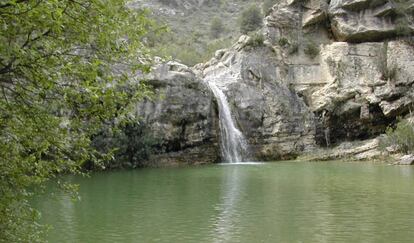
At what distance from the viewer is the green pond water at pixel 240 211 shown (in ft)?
41.7

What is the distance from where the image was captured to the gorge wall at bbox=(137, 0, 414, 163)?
133 feet

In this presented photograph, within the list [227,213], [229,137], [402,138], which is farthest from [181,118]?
[227,213]

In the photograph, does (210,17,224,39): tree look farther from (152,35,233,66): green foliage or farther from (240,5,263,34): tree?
(240,5,263,34): tree

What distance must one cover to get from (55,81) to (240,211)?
422 inches

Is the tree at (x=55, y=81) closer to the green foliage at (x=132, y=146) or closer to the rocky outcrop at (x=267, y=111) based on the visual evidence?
the green foliage at (x=132, y=146)

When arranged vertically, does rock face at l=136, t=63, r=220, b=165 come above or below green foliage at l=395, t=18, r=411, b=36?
below

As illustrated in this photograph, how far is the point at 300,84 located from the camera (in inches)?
1812

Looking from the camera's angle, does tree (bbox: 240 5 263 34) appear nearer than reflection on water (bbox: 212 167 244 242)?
No

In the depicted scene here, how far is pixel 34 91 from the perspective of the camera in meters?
6.41

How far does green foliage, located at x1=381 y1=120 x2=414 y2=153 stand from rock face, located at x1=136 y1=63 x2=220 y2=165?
13.0 m

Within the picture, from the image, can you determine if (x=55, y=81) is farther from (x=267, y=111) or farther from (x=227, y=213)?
(x=267, y=111)

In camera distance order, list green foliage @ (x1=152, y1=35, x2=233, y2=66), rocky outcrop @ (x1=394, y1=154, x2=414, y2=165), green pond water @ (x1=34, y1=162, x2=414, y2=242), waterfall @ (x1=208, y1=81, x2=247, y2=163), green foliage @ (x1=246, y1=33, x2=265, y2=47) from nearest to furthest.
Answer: green pond water @ (x1=34, y1=162, x2=414, y2=242), rocky outcrop @ (x1=394, y1=154, x2=414, y2=165), waterfall @ (x1=208, y1=81, x2=247, y2=163), green foliage @ (x1=246, y1=33, x2=265, y2=47), green foliage @ (x1=152, y1=35, x2=233, y2=66)

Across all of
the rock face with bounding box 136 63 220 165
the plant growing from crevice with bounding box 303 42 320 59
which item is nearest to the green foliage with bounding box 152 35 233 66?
the plant growing from crevice with bounding box 303 42 320 59

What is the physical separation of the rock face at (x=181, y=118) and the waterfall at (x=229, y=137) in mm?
702
